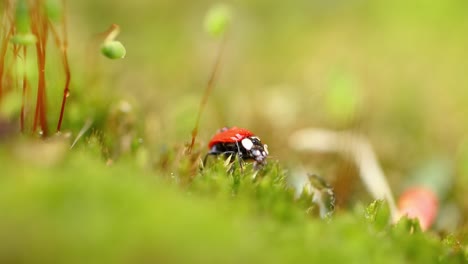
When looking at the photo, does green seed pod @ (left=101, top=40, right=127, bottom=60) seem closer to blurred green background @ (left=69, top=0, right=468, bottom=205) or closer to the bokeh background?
the bokeh background

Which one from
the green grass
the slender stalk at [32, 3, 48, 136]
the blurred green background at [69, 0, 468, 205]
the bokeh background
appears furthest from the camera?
the blurred green background at [69, 0, 468, 205]

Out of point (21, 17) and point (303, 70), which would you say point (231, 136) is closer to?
point (21, 17)

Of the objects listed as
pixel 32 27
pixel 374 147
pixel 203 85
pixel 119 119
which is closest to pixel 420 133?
pixel 374 147

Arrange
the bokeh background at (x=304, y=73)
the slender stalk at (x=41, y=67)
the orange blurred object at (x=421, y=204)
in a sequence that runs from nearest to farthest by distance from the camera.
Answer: the slender stalk at (x=41, y=67)
the orange blurred object at (x=421, y=204)
the bokeh background at (x=304, y=73)

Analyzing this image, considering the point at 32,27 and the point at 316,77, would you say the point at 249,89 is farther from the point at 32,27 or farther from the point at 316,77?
the point at 32,27

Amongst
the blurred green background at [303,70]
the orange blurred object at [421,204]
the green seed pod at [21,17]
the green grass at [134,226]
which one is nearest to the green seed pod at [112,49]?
the green seed pod at [21,17]

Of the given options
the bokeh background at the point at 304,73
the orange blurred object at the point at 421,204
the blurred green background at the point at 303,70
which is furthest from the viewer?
the blurred green background at the point at 303,70

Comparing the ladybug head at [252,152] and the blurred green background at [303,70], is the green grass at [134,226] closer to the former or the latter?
the ladybug head at [252,152]

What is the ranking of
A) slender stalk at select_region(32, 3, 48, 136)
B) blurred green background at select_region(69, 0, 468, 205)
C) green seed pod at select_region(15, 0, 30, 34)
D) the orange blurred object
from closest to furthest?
green seed pod at select_region(15, 0, 30, 34) → slender stalk at select_region(32, 3, 48, 136) → the orange blurred object → blurred green background at select_region(69, 0, 468, 205)

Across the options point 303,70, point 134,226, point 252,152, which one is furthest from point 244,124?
point 134,226

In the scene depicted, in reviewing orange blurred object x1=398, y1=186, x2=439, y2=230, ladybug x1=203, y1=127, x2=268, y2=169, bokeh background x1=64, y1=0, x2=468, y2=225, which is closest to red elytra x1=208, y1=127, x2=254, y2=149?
ladybug x1=203, y1=127, x2=268, y2=169
